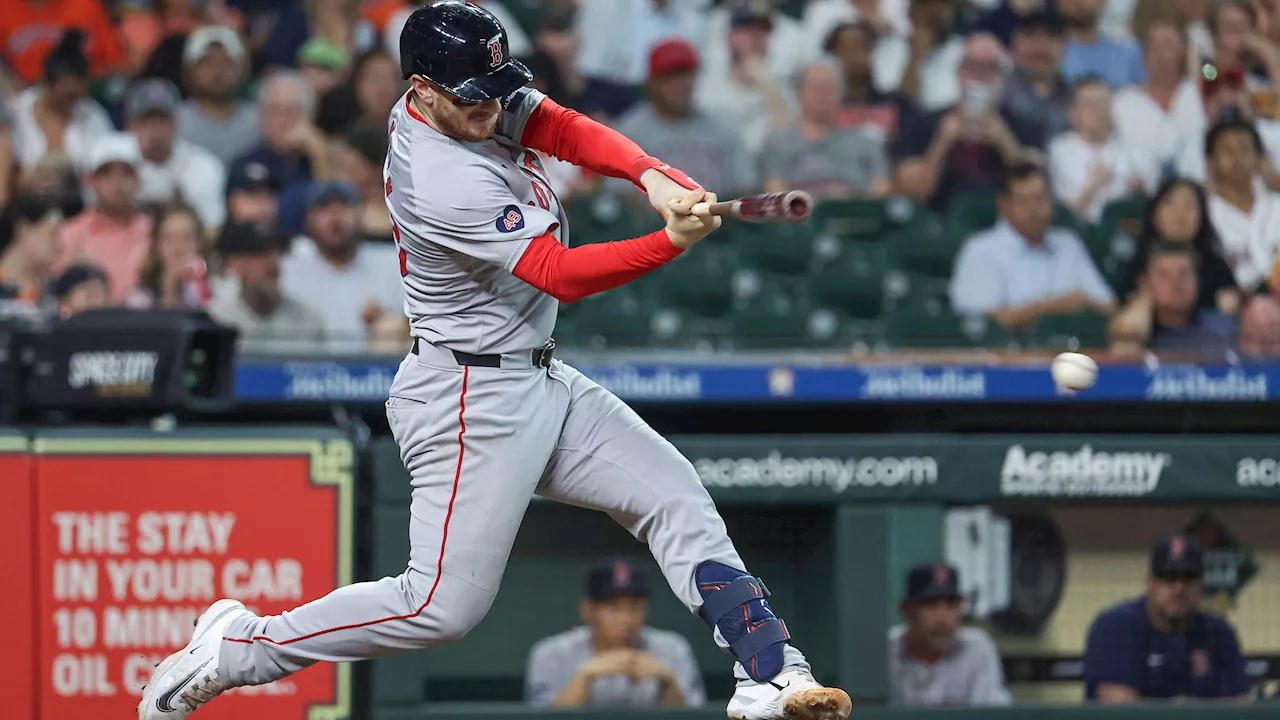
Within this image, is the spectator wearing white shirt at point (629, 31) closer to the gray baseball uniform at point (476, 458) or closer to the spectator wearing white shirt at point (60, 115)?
the spectator wearing white shirt at point (60, 115)

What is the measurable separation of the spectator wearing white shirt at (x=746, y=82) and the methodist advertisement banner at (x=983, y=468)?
309cm

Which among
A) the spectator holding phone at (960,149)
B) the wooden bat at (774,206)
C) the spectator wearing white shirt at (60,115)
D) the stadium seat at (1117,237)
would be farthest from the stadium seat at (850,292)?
the wooden bat at (774,206)

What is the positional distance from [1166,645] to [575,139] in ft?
8.03

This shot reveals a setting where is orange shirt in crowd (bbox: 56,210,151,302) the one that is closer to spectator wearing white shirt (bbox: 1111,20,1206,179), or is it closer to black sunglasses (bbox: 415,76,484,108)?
black sunglasses (bbox: 415,76,484,108)

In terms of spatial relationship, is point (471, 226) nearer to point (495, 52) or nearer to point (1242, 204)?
point (495, 52)

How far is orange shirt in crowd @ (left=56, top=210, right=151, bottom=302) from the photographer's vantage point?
634cm

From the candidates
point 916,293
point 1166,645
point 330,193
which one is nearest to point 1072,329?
point 916,293

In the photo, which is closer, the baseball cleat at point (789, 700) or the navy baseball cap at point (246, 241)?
the baseball cleat at point (789, 700)

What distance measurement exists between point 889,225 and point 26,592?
401 centimetres

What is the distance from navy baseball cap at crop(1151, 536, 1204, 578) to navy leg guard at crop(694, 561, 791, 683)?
1904mm

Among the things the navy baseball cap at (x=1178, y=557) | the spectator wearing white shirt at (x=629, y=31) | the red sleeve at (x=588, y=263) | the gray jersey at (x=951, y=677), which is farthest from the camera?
the spectator wearing white shirt at (x=629, y=31)

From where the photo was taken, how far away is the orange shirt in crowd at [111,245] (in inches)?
250

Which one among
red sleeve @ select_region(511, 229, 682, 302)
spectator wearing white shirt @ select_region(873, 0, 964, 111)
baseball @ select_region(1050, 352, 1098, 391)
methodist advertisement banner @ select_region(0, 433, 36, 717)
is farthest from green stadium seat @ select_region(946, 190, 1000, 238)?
red sleeve @ select_region(511, 229, 682, 302)

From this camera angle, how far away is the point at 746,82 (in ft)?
24.7
